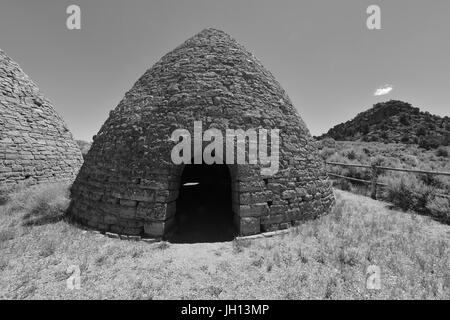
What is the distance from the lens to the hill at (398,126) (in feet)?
89.8

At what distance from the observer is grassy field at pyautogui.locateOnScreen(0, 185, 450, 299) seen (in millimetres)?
2967

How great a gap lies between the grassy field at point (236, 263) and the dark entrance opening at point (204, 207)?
517 mm

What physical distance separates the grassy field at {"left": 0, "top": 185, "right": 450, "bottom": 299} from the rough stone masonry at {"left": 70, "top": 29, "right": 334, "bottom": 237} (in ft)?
1.67

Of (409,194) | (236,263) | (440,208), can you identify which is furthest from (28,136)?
(440,208)

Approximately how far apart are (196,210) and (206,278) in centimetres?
339

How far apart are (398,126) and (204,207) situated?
128ft

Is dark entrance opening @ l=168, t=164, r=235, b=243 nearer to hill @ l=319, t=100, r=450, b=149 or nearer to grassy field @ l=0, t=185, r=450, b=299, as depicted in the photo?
grassy field @ l=0, t=185, r=450, b=299

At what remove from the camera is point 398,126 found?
33188 mm

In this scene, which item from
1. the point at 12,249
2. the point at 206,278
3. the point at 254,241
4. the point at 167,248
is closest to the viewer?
the point at 206,278

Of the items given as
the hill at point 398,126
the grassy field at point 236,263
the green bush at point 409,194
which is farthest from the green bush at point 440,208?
the hill at point 398,126

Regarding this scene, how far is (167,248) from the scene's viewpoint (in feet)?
14.0

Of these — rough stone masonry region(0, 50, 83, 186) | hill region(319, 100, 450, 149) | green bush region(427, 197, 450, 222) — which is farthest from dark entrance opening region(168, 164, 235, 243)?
hill region(319, 100, 450, 149)
